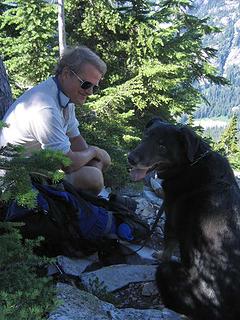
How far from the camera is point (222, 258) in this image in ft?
11.2

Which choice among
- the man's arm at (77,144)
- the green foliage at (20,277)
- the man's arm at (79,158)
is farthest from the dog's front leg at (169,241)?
the man's arm at (77,144)

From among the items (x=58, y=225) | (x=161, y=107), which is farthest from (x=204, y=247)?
(x=161, y=107)

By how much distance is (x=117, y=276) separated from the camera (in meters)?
4.16

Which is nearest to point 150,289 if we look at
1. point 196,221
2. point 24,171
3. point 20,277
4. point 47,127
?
point 196,221

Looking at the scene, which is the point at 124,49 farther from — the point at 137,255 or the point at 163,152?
the point at 163,152

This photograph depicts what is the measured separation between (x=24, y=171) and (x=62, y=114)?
8.70ft

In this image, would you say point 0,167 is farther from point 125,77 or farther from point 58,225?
point 125,77

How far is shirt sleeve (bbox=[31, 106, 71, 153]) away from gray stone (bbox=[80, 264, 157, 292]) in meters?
1.27

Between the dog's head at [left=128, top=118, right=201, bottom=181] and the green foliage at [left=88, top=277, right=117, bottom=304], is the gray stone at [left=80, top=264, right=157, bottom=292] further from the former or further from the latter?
the dog's head at [left=128, top=118, right=201, bottom=181]

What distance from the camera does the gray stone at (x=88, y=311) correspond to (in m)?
2.91

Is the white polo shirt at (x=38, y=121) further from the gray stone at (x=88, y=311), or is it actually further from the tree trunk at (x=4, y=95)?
the gray stone at (x=88, y=311)

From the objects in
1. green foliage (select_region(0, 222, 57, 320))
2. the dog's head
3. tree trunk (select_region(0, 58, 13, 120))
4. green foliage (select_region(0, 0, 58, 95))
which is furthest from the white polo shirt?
green foliage (select_region(0, 0, 58, 95))

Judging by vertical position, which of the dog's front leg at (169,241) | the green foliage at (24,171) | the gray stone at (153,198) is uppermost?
the green foliage at (24,171)

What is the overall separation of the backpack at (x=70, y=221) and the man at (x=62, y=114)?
0.38 meters
